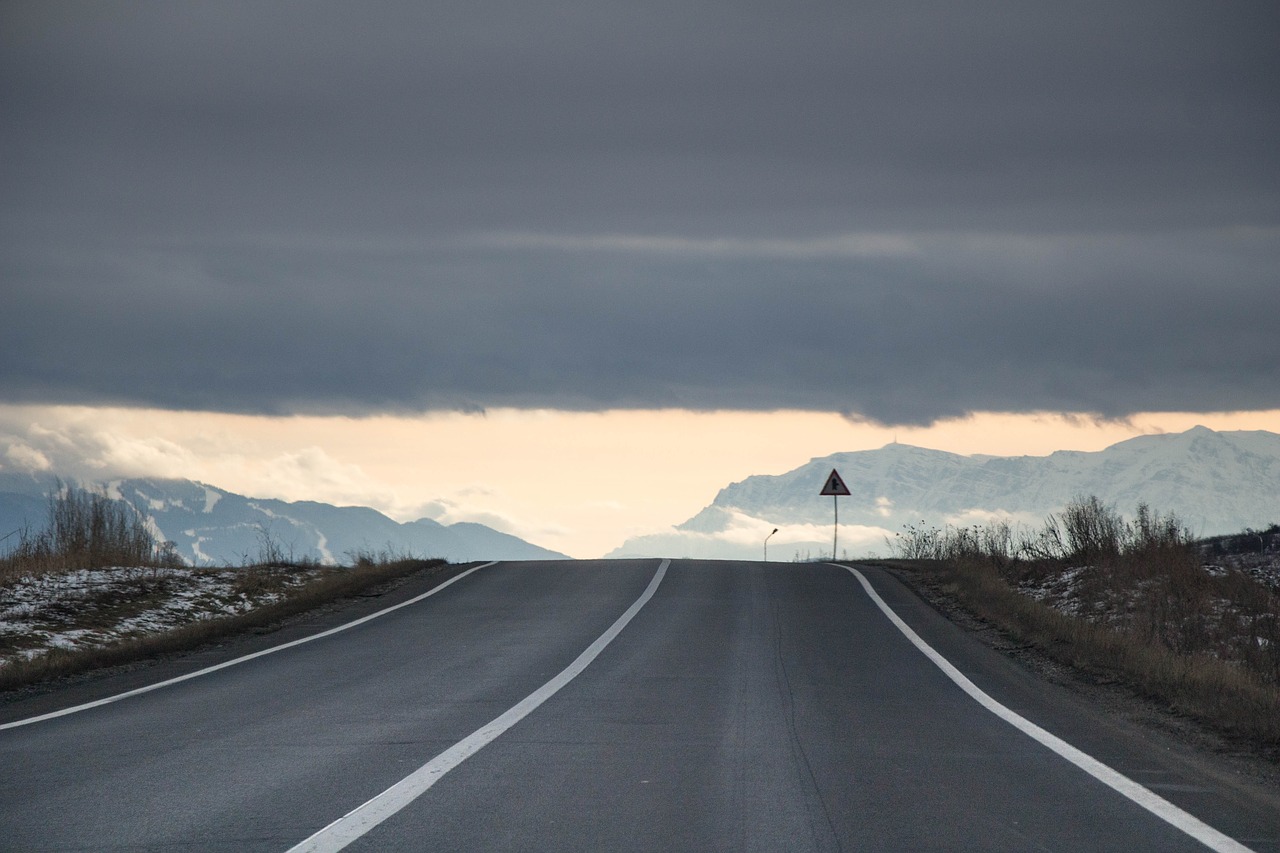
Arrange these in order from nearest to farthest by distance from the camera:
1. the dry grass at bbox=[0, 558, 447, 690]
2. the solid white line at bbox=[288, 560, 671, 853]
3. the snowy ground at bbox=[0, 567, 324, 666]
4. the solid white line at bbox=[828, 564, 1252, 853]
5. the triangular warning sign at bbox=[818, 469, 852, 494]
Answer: the solid white line at bbox=[288, 560, 671, 853]
the solid white line at bbox=[828, 564, 1252, 853]
the dry grass at bbox=[0, 558, 447, 690]
the snowy ground at bbox=[0, 567, 324, 666]
the triangular warning sign at bbox=[818, 469, 852, 494]

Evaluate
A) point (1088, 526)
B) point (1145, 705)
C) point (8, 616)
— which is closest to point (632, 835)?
point (1145, 705)

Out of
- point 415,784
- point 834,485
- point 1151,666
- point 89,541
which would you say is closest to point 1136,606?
point 1151,666

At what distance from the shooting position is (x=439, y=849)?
5680mm

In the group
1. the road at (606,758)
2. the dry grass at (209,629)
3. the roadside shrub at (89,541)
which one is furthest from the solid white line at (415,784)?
the roadside shrub at (89,541)

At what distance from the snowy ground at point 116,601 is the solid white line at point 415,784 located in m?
7.84

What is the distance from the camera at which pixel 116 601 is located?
19.7 meters

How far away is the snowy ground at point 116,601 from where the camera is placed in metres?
16.9

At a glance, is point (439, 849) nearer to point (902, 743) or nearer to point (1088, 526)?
point (902, 743)

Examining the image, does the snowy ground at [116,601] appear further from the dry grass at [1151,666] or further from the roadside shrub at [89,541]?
the dry grass at [1151,666]

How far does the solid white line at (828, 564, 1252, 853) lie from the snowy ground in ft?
35.8

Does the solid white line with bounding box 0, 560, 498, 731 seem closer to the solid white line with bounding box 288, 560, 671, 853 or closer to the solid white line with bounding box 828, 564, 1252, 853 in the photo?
the solid white line with bounding box 288, 560, 671, 853

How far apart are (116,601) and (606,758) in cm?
1420

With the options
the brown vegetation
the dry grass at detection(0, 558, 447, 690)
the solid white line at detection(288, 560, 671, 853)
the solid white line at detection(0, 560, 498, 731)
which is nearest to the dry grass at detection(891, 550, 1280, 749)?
the brown vegetation

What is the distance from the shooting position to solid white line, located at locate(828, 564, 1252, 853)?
5.98 m
